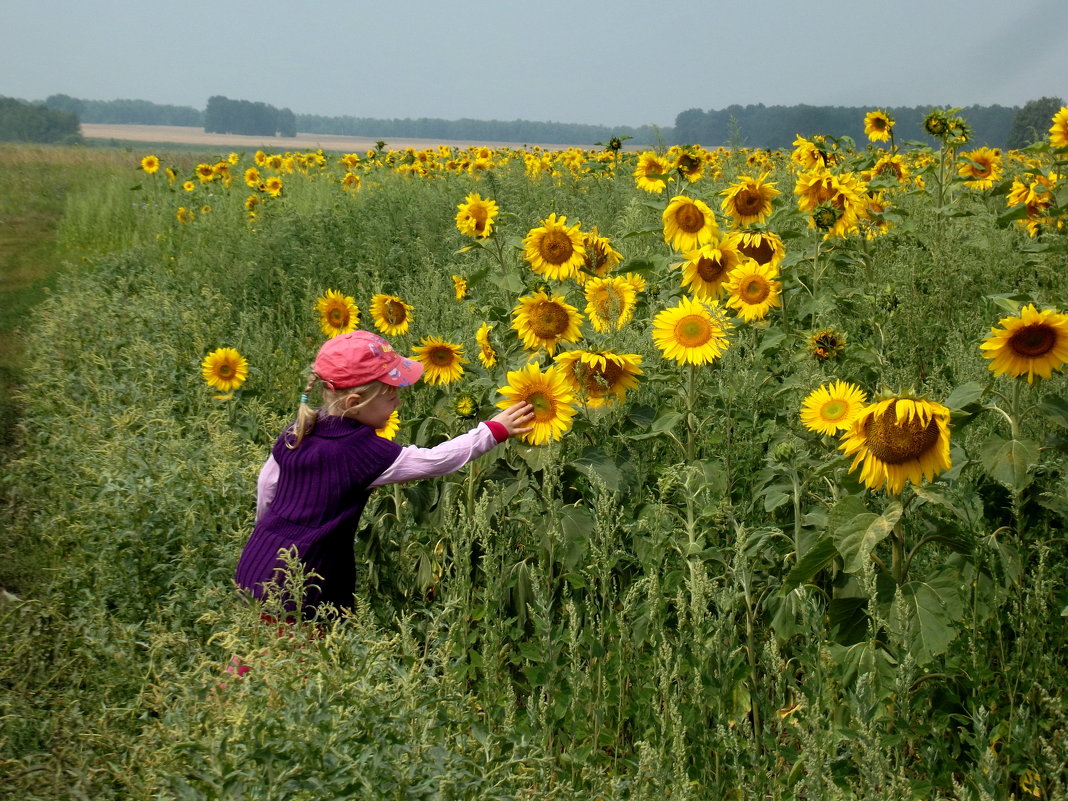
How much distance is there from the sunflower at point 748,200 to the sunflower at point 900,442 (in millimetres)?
1870

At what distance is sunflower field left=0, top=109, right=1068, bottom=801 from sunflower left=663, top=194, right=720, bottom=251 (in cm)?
1

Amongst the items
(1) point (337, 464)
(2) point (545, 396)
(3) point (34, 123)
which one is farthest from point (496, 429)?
(3) point (34, 123)

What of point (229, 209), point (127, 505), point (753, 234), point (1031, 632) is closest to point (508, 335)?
point (753, 234)

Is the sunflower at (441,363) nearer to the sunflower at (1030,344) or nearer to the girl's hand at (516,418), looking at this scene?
the girl's hand at (516,418)

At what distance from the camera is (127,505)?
3.09 metres

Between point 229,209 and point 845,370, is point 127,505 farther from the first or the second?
point 229,209

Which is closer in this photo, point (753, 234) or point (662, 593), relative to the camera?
point (662, 593)

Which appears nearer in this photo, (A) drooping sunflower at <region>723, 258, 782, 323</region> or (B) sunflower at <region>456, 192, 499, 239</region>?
(A) drooping sunflower at <region>723, 258, 782, 323</region>

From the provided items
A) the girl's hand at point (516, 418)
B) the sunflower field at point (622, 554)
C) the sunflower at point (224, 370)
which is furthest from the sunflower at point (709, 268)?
the sunflower at point (224, 370)

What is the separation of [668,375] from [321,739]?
1.75 m

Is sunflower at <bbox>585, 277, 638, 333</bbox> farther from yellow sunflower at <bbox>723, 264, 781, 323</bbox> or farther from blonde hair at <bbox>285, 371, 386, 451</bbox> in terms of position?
blonde hair at <bbox>285, 371, 386, 451</bbox>

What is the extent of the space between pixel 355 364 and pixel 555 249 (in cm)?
111

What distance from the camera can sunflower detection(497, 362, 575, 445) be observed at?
2744 mm

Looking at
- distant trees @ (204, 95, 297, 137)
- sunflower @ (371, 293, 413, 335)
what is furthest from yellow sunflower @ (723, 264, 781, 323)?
distant trees @ (204, 95, 297, 137)
